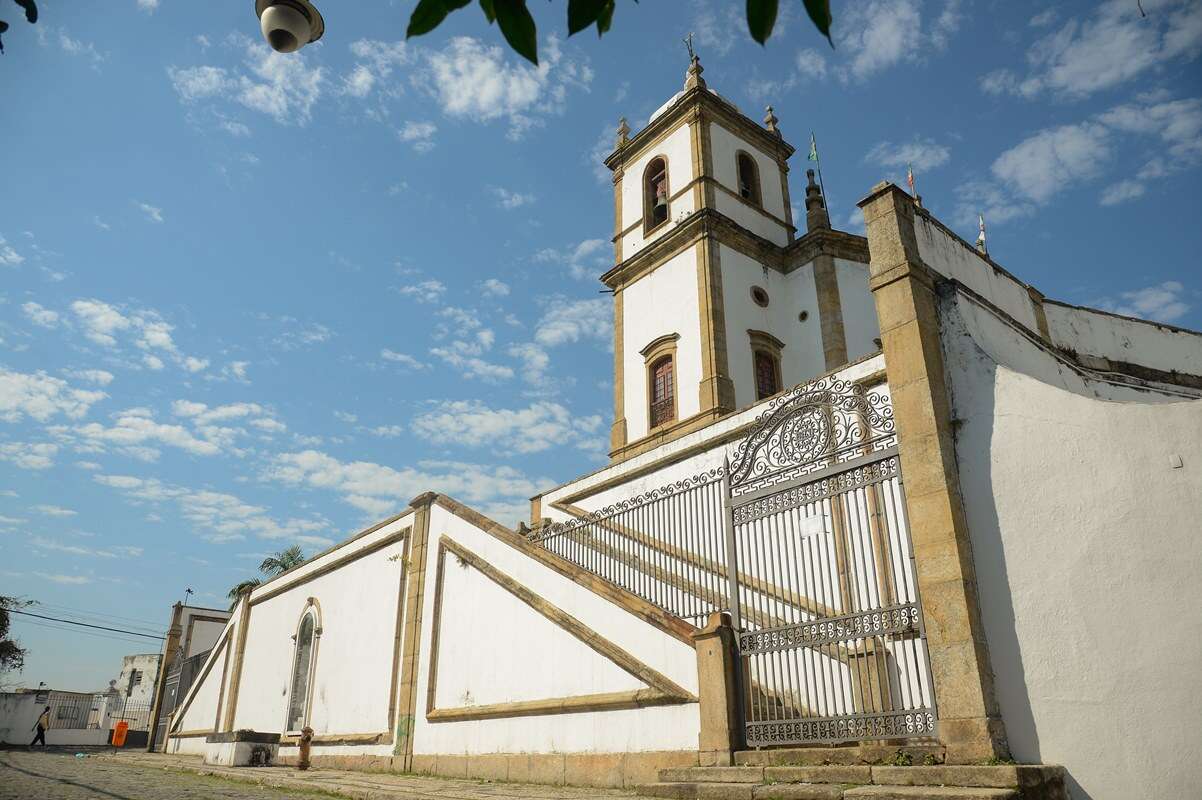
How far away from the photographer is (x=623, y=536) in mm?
8984

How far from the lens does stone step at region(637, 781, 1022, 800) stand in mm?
4586

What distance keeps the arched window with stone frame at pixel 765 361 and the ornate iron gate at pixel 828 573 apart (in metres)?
12.4

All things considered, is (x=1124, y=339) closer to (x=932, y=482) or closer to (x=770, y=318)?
(x=932, y=482)

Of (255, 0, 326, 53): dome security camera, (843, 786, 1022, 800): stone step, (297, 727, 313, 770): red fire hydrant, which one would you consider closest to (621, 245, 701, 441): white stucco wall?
(297, 727, 313, 770): red fire hydrant

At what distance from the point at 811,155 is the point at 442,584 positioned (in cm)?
1858

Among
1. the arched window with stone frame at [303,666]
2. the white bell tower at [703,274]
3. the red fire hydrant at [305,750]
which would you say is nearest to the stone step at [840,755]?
the red fire hydrant at [305,750]

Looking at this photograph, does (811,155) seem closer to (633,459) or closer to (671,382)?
(671,382)

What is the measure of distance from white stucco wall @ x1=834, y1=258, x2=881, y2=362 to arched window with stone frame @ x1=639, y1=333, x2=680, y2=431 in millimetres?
4384

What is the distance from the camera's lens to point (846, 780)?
17.5ft

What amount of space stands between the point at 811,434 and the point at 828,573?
1.23 metres

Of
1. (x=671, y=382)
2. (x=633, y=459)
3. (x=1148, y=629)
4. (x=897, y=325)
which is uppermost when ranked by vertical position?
(x=671, y=382)

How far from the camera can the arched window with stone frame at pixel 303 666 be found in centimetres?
1478

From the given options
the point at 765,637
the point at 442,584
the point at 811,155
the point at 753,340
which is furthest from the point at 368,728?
the point at 811,155

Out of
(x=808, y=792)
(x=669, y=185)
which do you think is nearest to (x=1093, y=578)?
(x=808, y=792)
